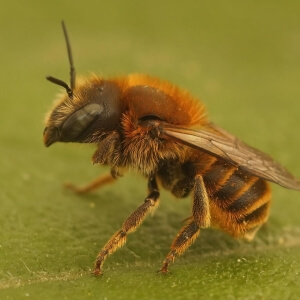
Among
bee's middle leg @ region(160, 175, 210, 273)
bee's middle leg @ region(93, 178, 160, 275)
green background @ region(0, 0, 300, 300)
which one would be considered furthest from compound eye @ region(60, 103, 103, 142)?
bee's middle leg @ region(160, 175, 210, 273)

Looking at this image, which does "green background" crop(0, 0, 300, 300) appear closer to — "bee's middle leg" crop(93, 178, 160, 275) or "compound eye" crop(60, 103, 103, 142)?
"bee's middle leg" crop(93, 178, 160, 275)

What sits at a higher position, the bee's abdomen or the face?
the face

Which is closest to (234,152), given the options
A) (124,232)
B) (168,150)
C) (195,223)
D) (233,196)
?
(233,196)

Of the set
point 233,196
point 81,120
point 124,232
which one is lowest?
point 124,232

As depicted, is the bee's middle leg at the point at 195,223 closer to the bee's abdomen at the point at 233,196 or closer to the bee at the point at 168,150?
the bee at the point at 168,150

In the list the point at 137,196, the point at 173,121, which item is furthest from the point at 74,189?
the point at 173,121

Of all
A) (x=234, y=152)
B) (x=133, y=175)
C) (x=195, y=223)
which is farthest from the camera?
(x=133, y=175)

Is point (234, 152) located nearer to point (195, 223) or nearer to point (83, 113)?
point (195, 223)
